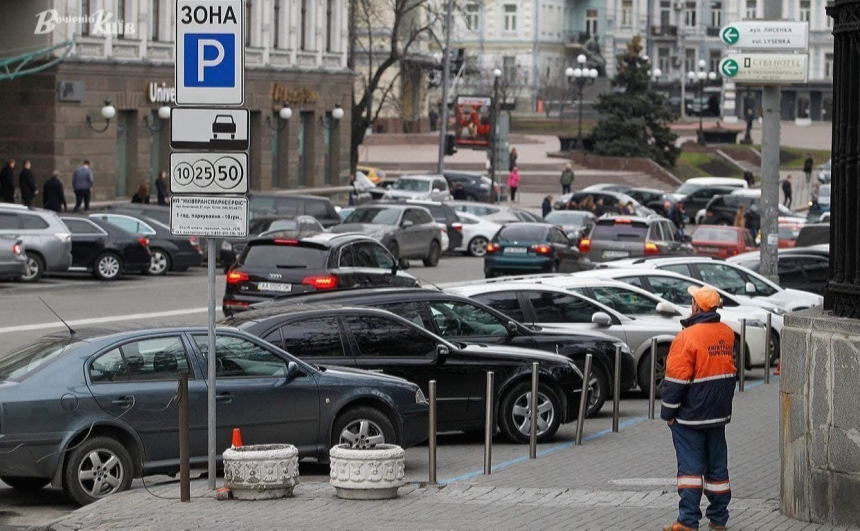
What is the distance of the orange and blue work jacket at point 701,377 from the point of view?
372 inches

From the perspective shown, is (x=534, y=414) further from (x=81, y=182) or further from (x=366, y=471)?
(x=81, y=182)

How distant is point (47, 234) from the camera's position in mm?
30078

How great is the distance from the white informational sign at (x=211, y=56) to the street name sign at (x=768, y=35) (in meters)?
15.4

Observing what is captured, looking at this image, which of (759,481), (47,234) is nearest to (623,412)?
(759,481)

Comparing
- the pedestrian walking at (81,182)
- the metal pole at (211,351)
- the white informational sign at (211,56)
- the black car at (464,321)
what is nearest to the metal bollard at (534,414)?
the black car at (464,321)

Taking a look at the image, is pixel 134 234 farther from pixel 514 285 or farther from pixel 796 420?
pixel 796 420

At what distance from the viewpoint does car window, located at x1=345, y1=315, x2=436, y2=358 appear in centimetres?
1394

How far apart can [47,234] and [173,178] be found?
20.4m

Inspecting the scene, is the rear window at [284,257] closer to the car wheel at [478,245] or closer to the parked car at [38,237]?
the parked car at [38,237]

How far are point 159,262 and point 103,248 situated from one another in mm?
1952

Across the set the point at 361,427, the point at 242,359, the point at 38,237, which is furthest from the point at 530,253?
the point at 242,359

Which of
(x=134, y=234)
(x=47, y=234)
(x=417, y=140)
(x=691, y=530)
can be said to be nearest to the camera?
(x=691, y=530)

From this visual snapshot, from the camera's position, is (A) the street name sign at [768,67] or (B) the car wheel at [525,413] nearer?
(B) the car wheel at [525,413]

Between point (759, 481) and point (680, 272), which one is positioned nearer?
point (759, 481)
